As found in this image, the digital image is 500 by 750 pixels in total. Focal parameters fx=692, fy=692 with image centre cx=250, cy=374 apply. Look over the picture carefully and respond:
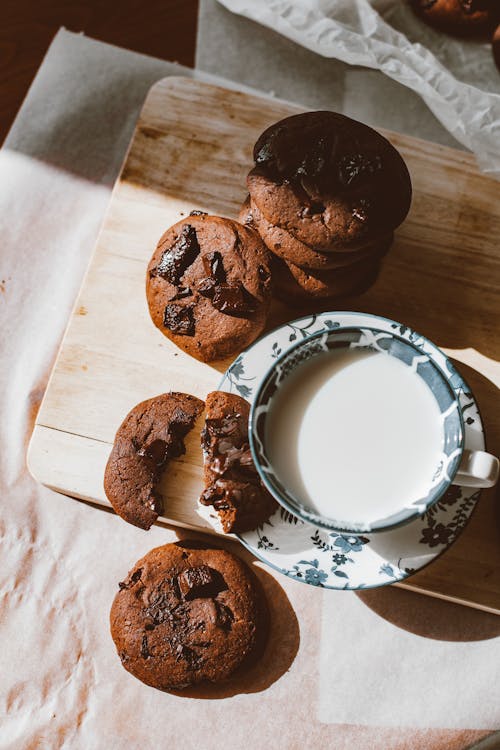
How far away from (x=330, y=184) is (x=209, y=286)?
0.26m

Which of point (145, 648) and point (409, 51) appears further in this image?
point (409, 51)

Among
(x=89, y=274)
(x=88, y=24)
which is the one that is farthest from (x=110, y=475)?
(x=88, y=24)

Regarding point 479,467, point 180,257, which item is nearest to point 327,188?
point 180,257

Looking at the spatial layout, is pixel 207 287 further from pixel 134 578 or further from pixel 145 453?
pixel 134 578

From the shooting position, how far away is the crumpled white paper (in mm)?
1411

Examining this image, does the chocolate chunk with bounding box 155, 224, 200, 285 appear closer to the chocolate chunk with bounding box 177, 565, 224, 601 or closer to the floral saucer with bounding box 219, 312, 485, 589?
the floral saucer with bounding box 219, 312, 485, 589

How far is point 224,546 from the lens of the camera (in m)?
1.32

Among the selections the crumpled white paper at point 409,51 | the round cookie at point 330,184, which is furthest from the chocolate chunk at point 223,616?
the crumpled white paper at point 409,51

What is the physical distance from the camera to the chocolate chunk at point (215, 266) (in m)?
1.17

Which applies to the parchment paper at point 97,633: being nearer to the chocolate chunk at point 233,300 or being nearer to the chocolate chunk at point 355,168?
the chocolate chunk at point 233,300

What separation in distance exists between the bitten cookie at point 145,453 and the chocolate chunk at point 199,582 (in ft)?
0.39

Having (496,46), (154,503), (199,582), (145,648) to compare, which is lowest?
(145,648)

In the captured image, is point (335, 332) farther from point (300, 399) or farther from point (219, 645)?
point (219, 645)

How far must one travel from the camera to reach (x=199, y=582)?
1.23 m
